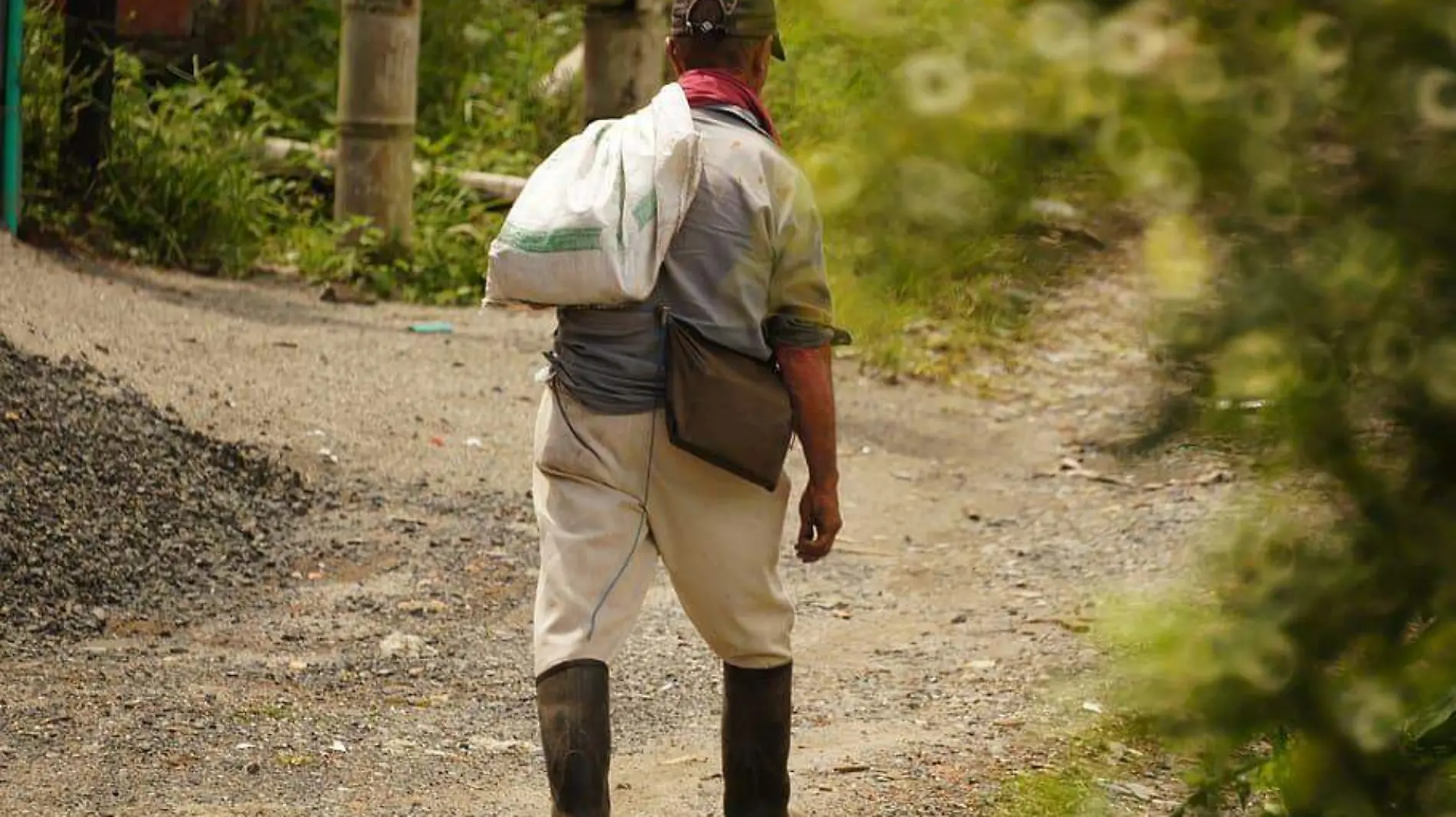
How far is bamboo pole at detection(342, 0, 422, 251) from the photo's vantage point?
443 inches

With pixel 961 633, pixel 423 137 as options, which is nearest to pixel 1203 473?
pixel 961 633

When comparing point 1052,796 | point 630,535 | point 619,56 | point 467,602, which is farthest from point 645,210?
point 619,56

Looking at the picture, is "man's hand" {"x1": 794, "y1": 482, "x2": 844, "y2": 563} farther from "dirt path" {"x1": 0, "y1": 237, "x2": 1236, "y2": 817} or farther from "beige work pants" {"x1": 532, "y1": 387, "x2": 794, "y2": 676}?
"dirt path" {"x1": 0, "y1": 237, "x2": 1236, "y2": 817}

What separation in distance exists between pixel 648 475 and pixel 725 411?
0.21 m

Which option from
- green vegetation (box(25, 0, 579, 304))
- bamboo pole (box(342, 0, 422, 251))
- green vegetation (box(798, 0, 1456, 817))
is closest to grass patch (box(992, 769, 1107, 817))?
green vegetation (box(798, 0, 1456, 817))

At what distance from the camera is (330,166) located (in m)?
12.7

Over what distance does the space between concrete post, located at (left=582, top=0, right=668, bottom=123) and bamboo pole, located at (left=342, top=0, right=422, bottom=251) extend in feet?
4.89

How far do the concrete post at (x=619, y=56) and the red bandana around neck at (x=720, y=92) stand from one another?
20.9ft

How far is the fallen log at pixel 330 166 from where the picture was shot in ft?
41.2

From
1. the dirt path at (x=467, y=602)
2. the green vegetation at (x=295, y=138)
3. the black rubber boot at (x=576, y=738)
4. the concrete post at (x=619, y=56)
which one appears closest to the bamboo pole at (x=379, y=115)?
the green vegetation at (x=295, y=138)

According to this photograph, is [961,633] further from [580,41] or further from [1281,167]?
[580,41]

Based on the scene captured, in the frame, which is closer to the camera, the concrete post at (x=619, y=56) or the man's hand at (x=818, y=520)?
the man's hand at (x=818, y=520)

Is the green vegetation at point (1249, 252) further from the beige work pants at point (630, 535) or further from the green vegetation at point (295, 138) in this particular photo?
the beige work pants at point (630, 535)

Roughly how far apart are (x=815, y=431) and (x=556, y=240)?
1.87 ft
